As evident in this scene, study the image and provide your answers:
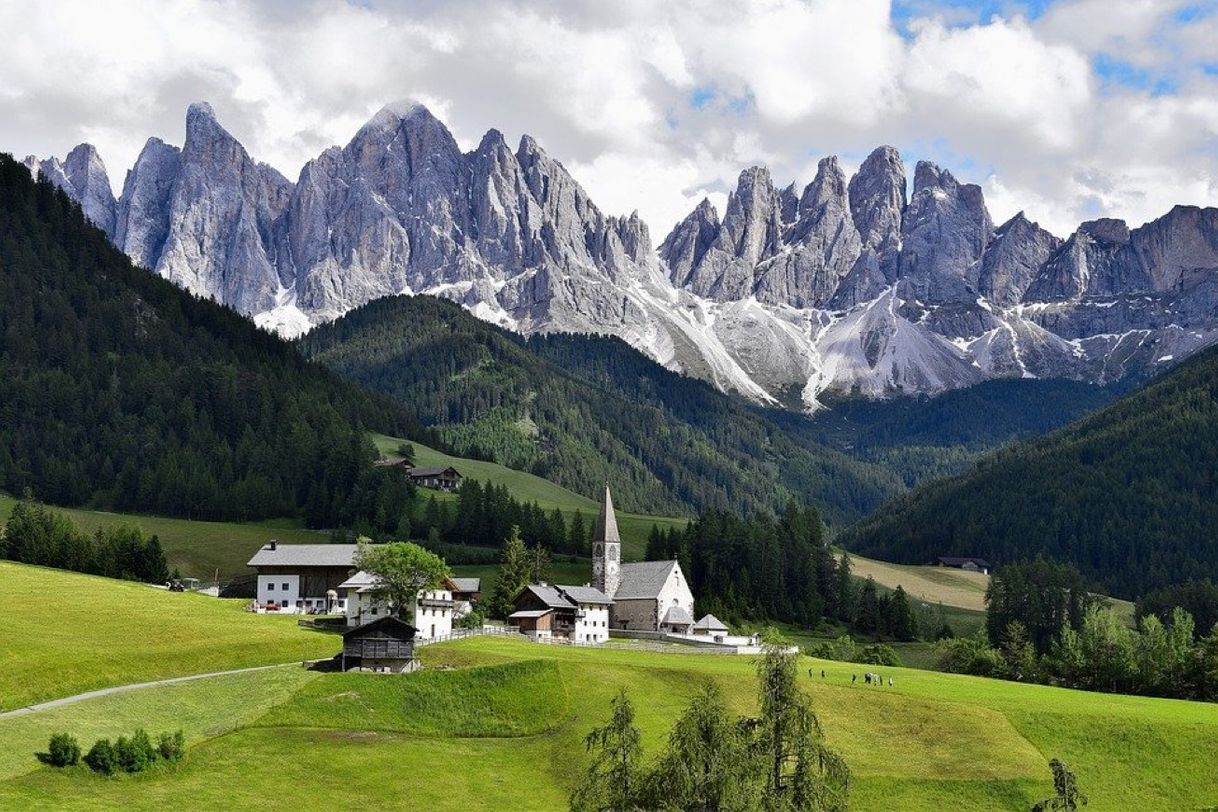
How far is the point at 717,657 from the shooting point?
125 meters

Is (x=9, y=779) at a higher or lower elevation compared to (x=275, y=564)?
lower

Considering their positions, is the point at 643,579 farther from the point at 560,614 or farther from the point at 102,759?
the point at 102,759

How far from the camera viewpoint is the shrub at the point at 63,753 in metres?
74.8

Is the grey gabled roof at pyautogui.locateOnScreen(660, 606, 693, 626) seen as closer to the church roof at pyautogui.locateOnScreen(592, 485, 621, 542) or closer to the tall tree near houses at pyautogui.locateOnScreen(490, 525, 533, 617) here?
the church roof at pyautogui.locateOnScreen(592, 485, 621, 542)

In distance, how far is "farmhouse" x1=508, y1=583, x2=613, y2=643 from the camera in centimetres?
14488

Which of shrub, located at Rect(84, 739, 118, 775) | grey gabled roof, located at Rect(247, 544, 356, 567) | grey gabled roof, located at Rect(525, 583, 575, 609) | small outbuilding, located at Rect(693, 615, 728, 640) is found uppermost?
grey gabled roof, located at Rect(247, 544, 356, 567)

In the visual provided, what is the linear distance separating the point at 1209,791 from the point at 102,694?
7579cm

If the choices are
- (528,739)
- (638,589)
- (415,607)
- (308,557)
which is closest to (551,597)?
(638,589)

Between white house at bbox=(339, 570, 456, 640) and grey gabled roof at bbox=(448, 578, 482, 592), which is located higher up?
grey gabled roof at bbox=(448, 578, 482, 592)

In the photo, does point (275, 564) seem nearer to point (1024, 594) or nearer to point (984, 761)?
point (984, 761)

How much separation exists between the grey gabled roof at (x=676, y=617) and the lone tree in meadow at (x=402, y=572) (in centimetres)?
3797

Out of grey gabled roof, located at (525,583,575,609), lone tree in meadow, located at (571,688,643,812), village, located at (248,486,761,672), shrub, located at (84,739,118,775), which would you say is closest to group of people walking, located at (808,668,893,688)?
village, located at (248,486,761,672)

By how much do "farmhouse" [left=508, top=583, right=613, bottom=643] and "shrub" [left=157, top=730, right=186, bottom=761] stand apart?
63092mm

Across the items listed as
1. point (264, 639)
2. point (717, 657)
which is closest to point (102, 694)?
point (264, 639)
